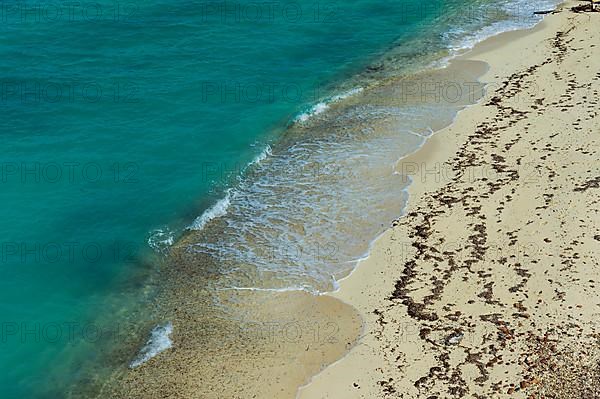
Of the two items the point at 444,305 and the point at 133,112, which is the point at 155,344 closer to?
the point at 444,305

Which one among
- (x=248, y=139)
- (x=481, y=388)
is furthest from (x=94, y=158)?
(x=481, y=388)

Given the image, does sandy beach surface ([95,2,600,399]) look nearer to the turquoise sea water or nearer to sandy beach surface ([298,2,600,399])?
sandy beach surface ([298,2,600,399])

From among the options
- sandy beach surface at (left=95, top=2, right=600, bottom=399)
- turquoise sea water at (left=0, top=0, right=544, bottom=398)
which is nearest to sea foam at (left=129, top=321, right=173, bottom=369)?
sandy beach surface at (left=95, top=2, right=600, bottom=399)

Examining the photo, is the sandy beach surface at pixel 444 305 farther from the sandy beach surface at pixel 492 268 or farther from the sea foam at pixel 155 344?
the sea foam at pixel 155 344

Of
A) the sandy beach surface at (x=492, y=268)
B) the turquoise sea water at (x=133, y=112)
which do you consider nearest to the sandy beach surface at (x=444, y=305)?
the sandy beach surface at (x=492, y=268)

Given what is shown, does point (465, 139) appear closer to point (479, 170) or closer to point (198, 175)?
point (479, 170)

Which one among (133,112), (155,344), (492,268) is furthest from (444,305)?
(133,112)
